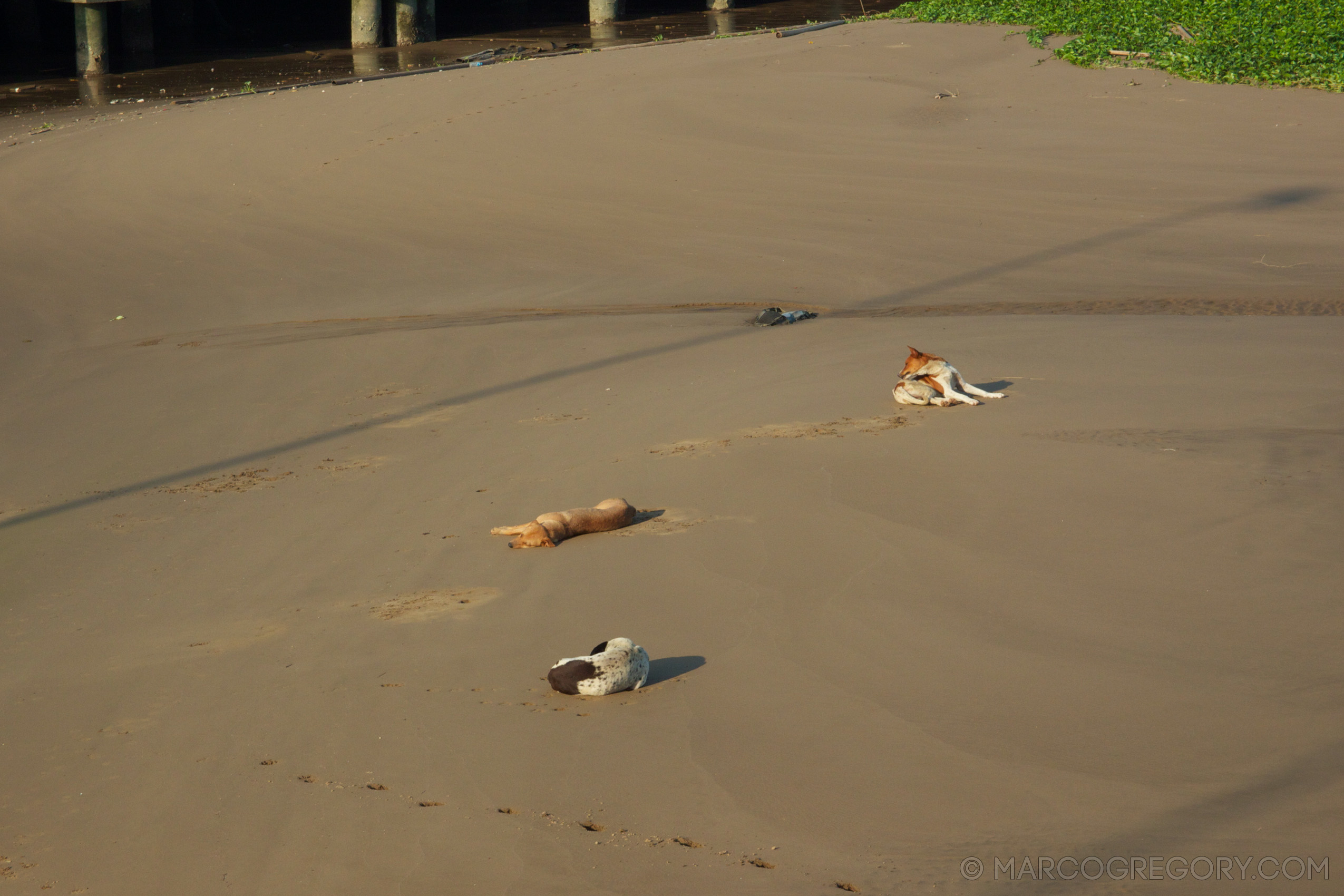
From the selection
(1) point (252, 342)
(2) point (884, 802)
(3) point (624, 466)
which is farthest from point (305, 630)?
(1) point (252, 342)

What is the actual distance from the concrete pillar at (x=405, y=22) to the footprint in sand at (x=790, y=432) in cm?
1981

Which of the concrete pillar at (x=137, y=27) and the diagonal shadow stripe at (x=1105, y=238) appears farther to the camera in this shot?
the concrete pillar at (x=137, y=27)

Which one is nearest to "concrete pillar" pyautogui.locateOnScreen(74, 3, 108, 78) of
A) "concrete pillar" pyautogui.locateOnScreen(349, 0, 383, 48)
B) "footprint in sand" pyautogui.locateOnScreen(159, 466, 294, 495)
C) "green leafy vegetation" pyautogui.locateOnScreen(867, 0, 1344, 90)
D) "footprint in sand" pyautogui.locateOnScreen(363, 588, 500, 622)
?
"concrete pillar" pyautogui.locateOnScreen(349, 0, 383, 48)

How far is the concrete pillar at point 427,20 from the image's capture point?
2388 cm

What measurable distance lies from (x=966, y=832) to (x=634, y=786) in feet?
→ 2.79

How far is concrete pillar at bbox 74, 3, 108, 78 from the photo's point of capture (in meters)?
20.9

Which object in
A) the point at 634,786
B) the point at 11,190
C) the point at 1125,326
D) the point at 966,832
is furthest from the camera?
the point at 11,190

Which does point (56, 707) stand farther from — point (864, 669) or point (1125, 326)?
point (1125, 326)

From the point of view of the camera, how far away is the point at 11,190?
43.0ft

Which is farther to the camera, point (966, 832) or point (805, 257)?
point (805, 257)

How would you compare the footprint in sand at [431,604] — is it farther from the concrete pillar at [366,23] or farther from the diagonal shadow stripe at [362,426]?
the concrete pillar at [366,23]

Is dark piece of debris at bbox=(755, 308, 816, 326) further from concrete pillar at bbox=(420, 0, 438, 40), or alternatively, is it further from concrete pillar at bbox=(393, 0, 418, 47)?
concrete pillar at bbox=(420, 0, 438, 40)

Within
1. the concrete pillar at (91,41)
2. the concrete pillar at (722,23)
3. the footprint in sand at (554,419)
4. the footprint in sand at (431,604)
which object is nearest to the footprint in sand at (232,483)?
the footprint in sand at (554,419)

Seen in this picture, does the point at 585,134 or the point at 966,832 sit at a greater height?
the point at 585,134
